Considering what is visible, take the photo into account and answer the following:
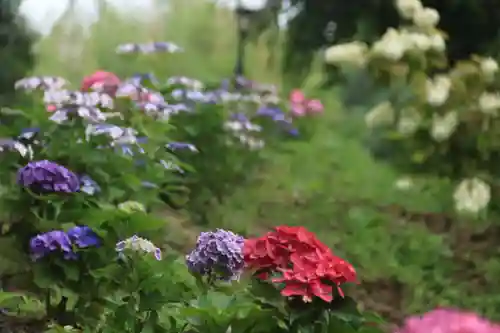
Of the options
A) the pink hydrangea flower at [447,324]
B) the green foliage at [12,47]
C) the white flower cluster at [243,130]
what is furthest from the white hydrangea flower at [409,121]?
the pink hydrangea flower at [447,324]

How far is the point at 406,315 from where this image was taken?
190 cm

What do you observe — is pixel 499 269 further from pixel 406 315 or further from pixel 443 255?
pixel 406 315

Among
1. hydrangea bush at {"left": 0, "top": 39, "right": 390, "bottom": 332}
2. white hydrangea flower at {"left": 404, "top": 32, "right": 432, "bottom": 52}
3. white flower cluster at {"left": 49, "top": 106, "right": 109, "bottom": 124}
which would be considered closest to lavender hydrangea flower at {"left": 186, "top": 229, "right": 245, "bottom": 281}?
hydrangea bush at {"left": 0, "top": 39, "right": 390, "bottom": 332}

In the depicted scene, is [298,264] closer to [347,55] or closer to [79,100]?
[79,100]

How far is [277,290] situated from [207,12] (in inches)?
143

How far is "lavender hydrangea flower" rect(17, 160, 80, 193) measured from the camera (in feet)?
4.46

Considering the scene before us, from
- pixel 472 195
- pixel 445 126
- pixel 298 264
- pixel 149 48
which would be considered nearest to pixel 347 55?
pixel 445 126

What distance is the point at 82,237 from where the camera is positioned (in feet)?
4.39

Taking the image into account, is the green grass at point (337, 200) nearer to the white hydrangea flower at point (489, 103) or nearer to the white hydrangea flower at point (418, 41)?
the white hydrangea flower at point (489, 103)

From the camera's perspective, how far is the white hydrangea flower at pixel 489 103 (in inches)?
88.6

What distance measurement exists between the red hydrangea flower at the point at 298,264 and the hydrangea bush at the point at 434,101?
4.25 feet

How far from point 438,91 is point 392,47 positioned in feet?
0.63

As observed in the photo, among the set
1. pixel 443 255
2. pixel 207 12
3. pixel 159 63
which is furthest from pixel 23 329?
pixel 207 12

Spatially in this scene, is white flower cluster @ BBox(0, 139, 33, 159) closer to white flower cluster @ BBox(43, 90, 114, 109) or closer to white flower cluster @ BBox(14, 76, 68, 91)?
white flower cluster @ BBox(43, 90, 114, 109)
